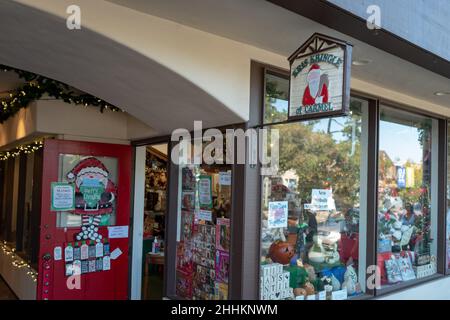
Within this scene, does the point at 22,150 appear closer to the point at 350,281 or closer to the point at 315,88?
the point at 350,281

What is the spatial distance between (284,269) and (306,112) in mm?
1828

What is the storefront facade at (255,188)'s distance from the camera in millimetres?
3361

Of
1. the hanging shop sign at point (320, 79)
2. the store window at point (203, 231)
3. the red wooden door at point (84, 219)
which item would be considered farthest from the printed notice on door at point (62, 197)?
the hanging shop sign at point (320, 79)

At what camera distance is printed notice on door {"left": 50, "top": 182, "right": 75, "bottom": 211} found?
15.1 ft

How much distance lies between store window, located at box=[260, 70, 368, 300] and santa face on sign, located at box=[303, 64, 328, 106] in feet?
3.41

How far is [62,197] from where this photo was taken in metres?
4.65

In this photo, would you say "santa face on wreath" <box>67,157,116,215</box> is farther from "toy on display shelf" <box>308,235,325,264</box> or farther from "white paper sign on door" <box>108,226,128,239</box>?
"toy on display shelf" <box>308,235,325,264</box>

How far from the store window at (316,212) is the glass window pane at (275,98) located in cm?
2

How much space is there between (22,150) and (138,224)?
2.26 meters

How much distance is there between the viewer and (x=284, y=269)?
396 cm

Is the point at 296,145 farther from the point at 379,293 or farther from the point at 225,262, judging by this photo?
the point at 379,293

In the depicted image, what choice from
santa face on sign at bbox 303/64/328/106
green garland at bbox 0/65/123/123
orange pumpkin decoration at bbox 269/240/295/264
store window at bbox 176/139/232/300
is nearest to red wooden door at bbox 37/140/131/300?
green garland at bbox 0/65/123/123

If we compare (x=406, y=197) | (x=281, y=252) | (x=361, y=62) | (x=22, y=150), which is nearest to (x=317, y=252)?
(x=281, y=252)

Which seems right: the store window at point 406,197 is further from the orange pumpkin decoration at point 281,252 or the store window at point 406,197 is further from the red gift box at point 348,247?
the orange pumpkin decoration at point 281,252
